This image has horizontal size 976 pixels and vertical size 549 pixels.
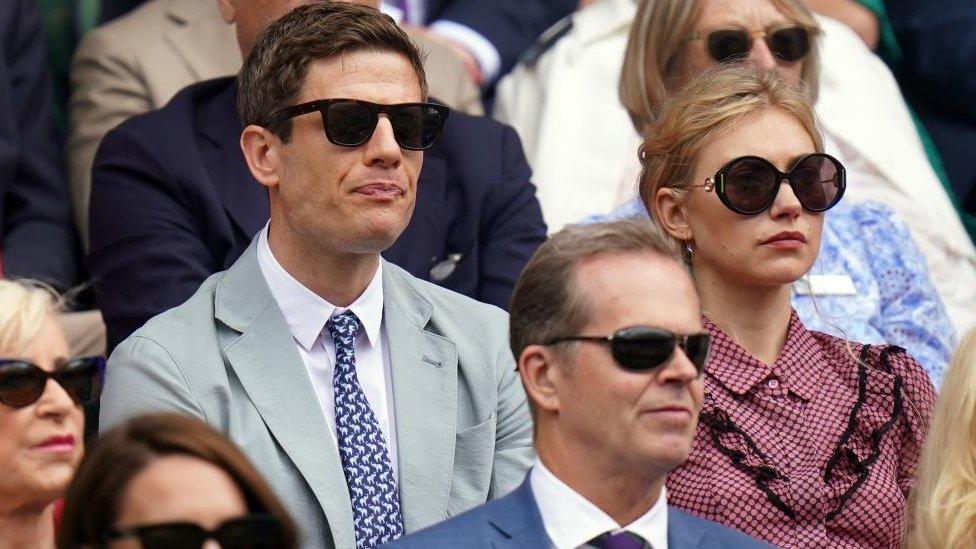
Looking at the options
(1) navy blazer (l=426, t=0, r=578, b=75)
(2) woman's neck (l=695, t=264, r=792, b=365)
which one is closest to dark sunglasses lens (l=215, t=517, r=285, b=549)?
(2) woman's neck (l=695, t=264, r=792, b=365)

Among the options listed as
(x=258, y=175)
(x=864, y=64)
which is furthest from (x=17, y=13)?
(x=864, y=64)

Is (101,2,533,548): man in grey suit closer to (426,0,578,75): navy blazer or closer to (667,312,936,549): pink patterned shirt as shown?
(667,312,936,549): pink patterned shirt

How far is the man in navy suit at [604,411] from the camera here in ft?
10.5

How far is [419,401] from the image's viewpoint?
155 inches

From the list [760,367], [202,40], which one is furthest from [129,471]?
[202,40]

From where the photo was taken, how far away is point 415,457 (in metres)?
3.86

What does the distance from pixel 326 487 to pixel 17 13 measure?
258 cm

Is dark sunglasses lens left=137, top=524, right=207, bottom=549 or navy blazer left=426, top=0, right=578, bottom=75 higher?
dark sunglasses lens left=137, top=524, right=207, bottom=549

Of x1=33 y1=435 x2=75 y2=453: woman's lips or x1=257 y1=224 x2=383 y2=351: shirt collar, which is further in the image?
x1=257 y1=224 x2=383 y2=351: shirt collar

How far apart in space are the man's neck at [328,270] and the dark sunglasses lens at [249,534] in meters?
1.40

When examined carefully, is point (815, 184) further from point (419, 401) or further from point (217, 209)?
point (217, 209)

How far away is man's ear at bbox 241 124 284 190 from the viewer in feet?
13.4

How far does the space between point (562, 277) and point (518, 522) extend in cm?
46

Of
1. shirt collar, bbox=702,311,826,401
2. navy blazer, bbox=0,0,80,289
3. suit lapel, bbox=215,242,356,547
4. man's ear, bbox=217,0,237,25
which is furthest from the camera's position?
navy blazer, bbox=0,0,80,289
